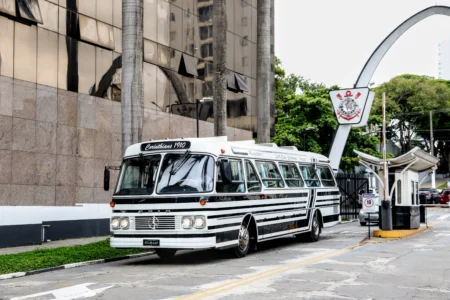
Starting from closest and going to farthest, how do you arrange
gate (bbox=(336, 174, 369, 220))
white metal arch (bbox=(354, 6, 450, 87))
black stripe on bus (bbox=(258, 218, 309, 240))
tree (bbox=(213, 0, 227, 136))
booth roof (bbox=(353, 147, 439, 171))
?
1. black stripe on bus (bbox=(258, 218, 309, 240))
2. tree (bbox=(213, 0, 227, 136))
3. booth roof (bbox=(353, 147, 439, 171))
4. white metal arch (bbox=(354, 6, 450, 87))
5. gate (bbox=(336, 174, 369, 220))

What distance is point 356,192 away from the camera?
37.3 m

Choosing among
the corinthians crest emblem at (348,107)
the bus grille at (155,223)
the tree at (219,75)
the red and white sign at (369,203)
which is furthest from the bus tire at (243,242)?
the corinthians crest emblem at (348,107)

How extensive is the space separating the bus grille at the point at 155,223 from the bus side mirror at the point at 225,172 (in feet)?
5.62

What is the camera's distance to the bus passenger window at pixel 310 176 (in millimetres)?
21211

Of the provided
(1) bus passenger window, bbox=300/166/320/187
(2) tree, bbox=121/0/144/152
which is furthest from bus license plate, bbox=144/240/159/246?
(1) bus passenger window, bbox=300/166/320/187

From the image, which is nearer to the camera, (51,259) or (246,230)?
(51,259)

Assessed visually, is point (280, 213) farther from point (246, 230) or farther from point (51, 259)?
point (51, 259)

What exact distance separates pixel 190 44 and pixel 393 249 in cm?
1944

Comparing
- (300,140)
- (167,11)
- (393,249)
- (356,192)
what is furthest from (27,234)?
(300,140)

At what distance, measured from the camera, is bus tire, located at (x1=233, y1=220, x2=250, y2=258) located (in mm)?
16328

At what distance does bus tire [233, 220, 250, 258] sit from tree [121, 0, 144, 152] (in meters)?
5.33

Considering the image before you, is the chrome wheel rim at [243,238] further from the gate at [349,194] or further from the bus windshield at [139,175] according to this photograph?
the gate at [349,194]

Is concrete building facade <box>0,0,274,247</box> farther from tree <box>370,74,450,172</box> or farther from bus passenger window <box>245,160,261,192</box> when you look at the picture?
tree <box>370,74,450,172</box>

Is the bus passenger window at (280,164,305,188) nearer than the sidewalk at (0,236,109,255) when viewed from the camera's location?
No
